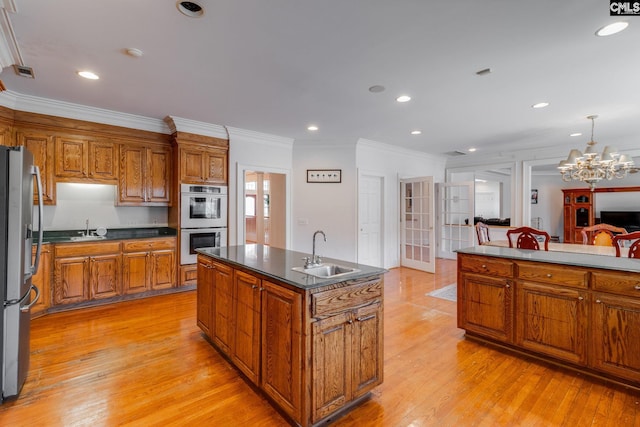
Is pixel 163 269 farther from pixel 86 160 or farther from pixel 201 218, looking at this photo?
pixel 86 160

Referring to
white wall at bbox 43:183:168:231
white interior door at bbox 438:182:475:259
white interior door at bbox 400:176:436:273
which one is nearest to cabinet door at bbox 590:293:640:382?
white interior door at bbox 400:176:436:273

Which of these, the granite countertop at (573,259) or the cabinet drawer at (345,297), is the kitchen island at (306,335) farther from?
the granite countertop at (573,259)

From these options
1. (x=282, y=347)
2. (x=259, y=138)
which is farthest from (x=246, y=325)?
(x=259, y=138)

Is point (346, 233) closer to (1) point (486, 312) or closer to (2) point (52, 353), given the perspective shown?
(1) point (486, 312)

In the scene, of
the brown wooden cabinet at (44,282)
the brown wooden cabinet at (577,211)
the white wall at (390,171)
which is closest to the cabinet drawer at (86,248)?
the brown wooden cabinet at (44,282)

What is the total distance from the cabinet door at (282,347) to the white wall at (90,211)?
3.70 meters

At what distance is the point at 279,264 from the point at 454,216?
232 inches

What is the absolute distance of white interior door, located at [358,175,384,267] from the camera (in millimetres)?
6090

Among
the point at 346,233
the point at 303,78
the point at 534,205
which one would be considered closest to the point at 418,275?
the point at 346,233

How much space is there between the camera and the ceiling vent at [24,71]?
2.85 meters

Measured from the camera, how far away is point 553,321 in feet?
8.16

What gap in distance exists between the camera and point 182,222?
14.8 feet

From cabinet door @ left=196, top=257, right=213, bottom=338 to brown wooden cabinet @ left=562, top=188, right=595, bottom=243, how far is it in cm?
1161

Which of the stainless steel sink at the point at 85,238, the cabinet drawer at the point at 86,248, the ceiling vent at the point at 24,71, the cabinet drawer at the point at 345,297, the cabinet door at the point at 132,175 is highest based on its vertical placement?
the ceiling vent at the point at 24,71
